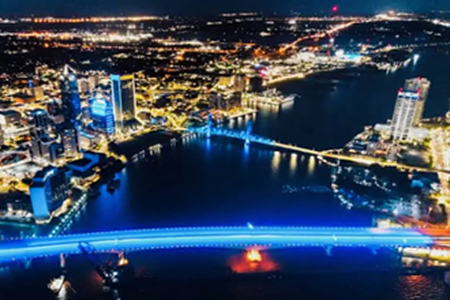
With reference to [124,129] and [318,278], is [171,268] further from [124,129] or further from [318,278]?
[124,129]

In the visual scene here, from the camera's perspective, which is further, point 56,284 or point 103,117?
point 103,117

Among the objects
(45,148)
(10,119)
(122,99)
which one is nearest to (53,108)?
(10,119)

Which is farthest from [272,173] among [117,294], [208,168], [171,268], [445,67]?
[445,67]

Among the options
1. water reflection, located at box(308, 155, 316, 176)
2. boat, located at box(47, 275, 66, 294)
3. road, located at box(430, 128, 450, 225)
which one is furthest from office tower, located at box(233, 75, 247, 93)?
boat, located at box(47, 275, 66, 294)

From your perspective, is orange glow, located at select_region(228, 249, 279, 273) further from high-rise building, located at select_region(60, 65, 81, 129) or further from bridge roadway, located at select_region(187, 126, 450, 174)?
high-rise building, located at select_region(60, 65, 81, 129)

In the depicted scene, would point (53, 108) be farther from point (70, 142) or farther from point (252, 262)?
point (252, 262)
